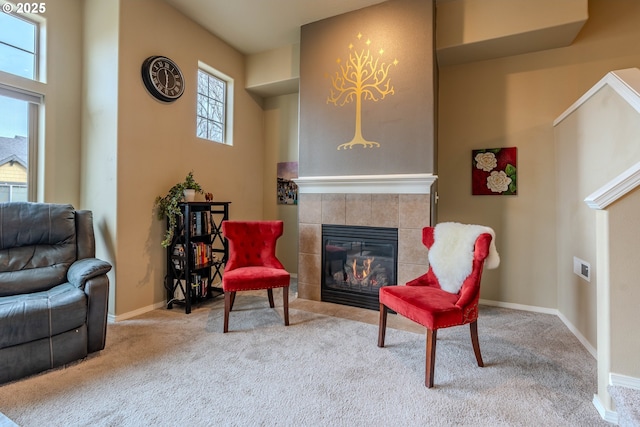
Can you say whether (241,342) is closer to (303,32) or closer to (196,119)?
(196,119)

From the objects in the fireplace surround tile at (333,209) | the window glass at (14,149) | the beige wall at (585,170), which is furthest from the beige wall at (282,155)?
the beige wall at (585,170)

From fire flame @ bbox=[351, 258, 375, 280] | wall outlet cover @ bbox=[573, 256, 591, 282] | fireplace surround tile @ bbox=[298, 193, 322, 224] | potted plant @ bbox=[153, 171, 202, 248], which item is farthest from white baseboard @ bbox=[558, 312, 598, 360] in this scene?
potted plant @ bbox=[153, 171, 202, 248]

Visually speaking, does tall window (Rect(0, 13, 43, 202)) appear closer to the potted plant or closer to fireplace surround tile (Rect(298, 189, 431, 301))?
the potted plant

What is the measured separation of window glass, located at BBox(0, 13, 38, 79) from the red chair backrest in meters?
2.23

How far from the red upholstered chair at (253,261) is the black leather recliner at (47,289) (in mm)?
984

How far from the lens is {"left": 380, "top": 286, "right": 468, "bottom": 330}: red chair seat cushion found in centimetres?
186

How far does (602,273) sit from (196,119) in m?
3.95

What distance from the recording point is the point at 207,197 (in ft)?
11.5

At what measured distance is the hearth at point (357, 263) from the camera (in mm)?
3203

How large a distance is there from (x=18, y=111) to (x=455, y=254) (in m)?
3.96

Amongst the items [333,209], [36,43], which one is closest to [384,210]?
[333,209]

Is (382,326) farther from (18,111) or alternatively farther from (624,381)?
(18,111)

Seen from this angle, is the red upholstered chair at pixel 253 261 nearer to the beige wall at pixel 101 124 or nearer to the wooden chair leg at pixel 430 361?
the beige wall at pixel 101 124

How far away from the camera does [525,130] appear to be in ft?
10.7
